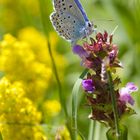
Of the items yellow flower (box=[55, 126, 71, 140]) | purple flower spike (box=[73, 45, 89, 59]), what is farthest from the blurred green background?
purple flower spike (box=[73, 45, 89, 59])

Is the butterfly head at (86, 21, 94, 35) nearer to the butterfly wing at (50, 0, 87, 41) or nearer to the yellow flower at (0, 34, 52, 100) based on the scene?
the butterfly wing at (50, 0, 87, 41)

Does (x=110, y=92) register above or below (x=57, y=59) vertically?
below

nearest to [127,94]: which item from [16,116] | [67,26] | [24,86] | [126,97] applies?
[126,97]

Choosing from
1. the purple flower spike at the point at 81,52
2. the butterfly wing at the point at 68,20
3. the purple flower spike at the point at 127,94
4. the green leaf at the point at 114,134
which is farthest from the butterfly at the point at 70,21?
the green leaf at the point at 114,134

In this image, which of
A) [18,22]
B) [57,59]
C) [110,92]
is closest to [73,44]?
[110,92]

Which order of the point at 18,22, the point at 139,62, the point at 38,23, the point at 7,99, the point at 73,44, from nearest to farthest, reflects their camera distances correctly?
the point at 73,44, the point at 7,99, the point at 139,62, the point at 38,23, the point at 18,22

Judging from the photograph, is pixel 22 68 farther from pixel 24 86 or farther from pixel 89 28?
pixel 89 28

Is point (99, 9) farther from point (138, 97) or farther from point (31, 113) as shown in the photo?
point (31, 113)

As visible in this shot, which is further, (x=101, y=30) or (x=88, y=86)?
(x=101, y=30)
